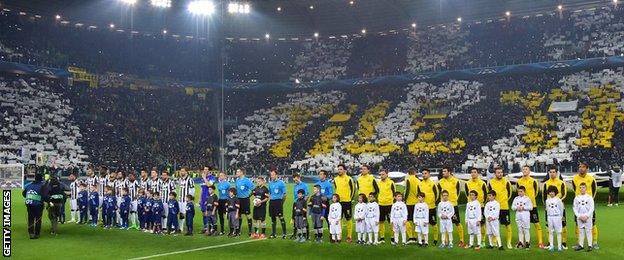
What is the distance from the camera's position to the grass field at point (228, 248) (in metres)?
15.6

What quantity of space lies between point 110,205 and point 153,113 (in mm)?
37495

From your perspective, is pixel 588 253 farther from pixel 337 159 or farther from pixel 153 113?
pixel 153 113

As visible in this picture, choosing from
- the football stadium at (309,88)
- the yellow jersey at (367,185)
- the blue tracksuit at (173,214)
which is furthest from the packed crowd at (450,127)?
the blue tracksuit at (173,214)

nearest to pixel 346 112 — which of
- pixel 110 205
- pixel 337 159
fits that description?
pixel 337 159

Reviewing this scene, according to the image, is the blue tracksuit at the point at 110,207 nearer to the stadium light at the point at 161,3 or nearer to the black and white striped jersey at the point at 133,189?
the black and white striped jersey at the point at 133,189

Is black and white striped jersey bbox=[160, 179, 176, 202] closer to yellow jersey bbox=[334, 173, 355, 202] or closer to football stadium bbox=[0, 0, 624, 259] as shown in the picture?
yellow jersey bbox=[334, 173, 355, 202]

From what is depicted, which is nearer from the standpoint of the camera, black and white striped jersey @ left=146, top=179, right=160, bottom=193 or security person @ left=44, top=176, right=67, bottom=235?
security person @ left=44, top=176, right=67, bottom=235

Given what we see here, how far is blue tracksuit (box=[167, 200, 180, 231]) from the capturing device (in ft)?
67.6

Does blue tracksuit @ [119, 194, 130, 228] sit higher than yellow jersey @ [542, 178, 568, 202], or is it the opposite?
yellow jersey @ [542, 178, 568, 202]

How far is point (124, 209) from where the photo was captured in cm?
2233

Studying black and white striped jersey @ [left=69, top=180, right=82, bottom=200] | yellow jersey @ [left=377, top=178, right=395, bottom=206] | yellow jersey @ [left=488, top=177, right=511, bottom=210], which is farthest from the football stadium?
yellow jersey @ [left=488, top=177, right=511, bottom=210]

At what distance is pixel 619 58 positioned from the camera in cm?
4888

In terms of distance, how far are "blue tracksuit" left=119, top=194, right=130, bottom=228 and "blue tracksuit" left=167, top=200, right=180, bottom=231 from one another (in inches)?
87.3

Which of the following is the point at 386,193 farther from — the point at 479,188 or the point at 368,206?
the point at 479,188
